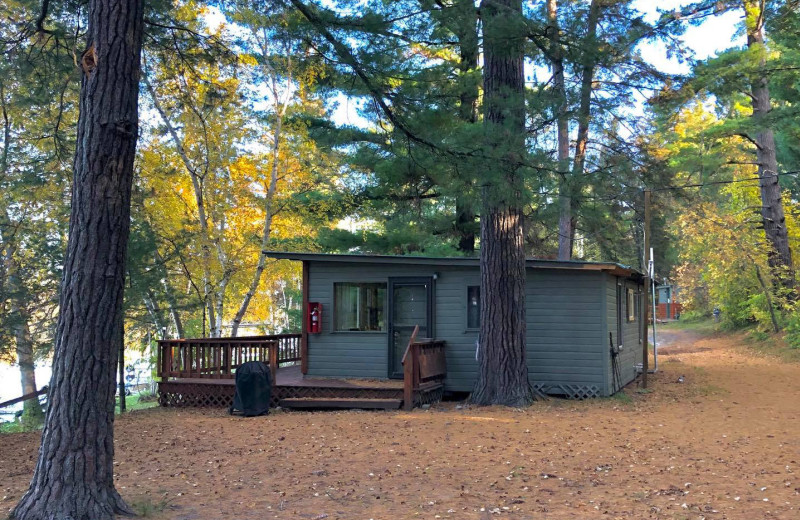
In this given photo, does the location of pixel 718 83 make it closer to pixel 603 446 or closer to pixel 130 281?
pixel 603 446

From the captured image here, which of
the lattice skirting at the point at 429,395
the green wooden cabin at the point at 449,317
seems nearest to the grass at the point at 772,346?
the green wooden cabin at the point at 449,317

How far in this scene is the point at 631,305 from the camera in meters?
14.6

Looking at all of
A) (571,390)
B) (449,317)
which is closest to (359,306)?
(449,317)

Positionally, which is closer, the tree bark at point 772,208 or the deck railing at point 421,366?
the deck railing at point 421,366

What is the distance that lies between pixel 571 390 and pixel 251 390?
17.7 ft

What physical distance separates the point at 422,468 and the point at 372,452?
94cm

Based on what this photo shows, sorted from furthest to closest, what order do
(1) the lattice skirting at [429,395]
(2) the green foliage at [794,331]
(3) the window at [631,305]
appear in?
(2) the green foliage at [794,331], (3) the window at [631,305], (1) the lattice skirting at [429,395]

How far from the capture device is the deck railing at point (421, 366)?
10281 millimetres

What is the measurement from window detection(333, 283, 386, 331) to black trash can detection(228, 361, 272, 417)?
2.41 m

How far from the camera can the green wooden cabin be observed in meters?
11.3

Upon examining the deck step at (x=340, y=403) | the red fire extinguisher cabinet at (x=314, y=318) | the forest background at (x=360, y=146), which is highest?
the forest background at (x=360, y=146)

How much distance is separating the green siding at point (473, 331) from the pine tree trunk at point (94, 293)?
7.53 metres

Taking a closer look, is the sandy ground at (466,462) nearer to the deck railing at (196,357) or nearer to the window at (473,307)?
the deck railing at (196,357)

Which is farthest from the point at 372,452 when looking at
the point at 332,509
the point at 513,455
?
the point at 332,509
